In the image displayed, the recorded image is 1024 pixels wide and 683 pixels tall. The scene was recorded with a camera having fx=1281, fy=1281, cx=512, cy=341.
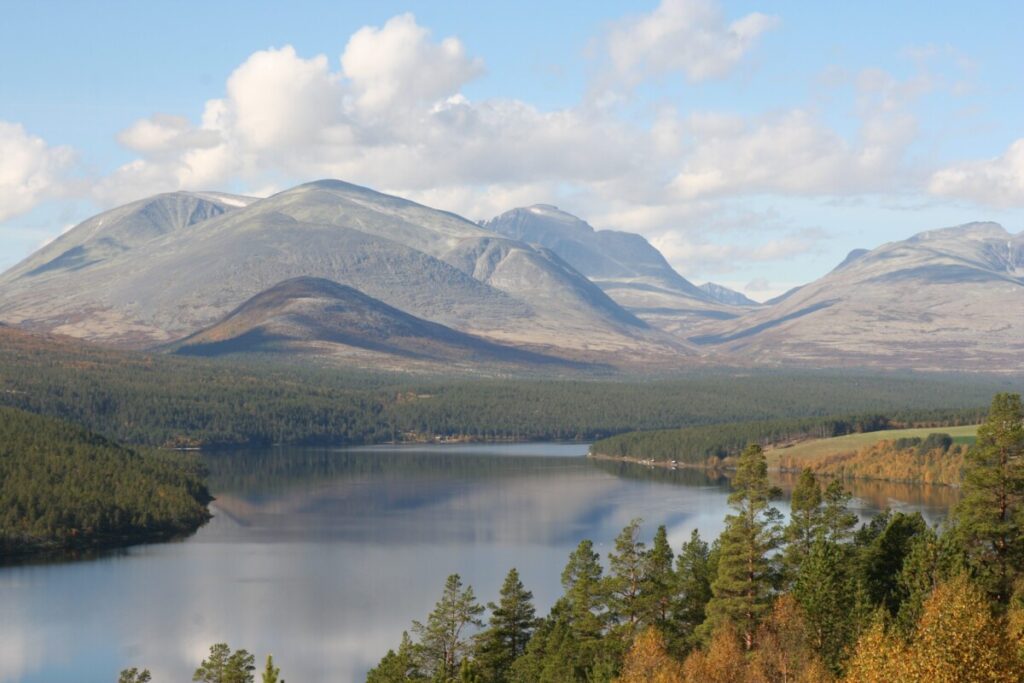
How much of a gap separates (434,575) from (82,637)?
108ft

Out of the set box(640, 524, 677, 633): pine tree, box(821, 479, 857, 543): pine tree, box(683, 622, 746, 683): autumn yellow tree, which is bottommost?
box(683, 622, 746, 683): autumn yellow tree

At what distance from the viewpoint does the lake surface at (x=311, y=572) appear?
3531 inches

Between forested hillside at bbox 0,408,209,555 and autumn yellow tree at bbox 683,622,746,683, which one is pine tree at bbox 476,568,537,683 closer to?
autumn yellow tree at bbox 683,622,746,683

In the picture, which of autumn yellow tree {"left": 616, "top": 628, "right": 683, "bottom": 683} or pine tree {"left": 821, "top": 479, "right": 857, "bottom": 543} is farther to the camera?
pine tree {"left": 821, "top": 479, "right": 857, "bottom": 543}

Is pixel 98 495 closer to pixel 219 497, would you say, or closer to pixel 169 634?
pixel 219 497

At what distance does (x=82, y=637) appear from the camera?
93.4 m

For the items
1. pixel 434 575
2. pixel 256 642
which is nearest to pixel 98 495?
pixel 434 575

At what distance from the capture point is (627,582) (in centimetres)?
6850

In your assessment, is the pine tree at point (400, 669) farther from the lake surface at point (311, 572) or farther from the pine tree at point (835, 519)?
the pine tree at point (835, 519)

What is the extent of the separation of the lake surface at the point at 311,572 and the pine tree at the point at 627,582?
2226 cm

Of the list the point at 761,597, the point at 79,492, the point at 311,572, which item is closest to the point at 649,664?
the point at 761,597

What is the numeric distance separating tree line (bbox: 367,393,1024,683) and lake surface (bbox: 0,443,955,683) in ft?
60.8

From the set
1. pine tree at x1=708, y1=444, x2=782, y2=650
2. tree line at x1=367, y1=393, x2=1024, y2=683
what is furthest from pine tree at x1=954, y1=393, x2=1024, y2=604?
pine tree at x1=708, y1=444, x2=782, y2=650

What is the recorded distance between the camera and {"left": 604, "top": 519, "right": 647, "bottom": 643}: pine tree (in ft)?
222
